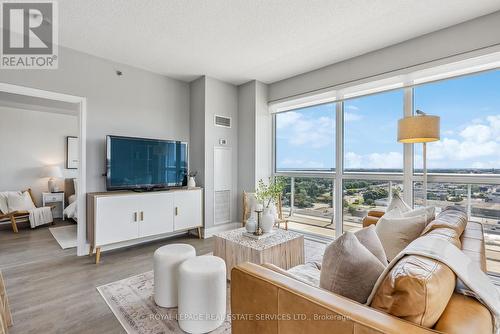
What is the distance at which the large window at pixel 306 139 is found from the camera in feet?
13.6

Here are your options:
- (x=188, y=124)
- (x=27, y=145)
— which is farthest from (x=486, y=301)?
(x=27, y=145)

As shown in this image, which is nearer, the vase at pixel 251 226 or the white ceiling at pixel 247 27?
the white ceiling at pixel 247 27

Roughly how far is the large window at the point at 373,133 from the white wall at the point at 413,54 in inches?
15.4

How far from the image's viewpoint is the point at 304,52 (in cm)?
343

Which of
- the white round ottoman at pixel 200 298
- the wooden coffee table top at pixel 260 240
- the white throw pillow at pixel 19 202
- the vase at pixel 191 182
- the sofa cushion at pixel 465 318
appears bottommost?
the white round ottoman at pixel 200 298

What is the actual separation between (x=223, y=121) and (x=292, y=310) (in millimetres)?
3885

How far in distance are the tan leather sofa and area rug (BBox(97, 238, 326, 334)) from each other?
0.84 meters

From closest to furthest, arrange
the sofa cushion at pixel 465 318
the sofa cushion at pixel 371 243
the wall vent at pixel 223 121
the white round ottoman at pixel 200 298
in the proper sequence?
1. the sofa cushion at pixel 465 318
2. the sofa cushion at pixel 371 243
3. the white round ottoman at pixel 200 298
4. the wall vent at pixel 223 121

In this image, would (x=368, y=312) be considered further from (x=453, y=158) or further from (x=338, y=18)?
(x=453, y=158)

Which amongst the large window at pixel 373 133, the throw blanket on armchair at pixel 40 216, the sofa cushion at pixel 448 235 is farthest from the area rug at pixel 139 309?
the throw blanket on armchair at pixel 40 216

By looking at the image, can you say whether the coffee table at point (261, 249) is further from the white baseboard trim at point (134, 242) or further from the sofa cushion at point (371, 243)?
the white baseboard trim at point (134, 242)

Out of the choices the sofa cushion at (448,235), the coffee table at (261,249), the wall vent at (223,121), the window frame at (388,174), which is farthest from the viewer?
the wall vent at (223,121)

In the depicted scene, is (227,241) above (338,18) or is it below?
below

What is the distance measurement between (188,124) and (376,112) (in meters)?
3.11
